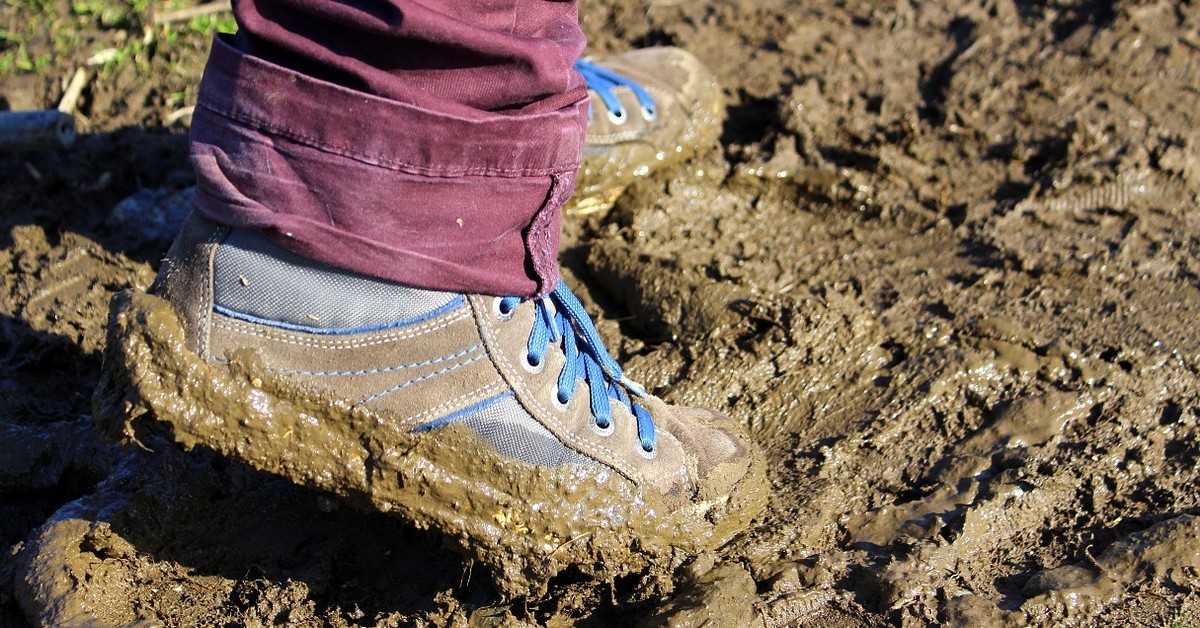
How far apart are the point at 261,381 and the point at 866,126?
6.64ft

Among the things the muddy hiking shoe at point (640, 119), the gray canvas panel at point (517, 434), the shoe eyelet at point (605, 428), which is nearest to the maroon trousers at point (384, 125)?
the gray canvas panel at point (517, 434)

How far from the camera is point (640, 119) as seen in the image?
287 centimetres

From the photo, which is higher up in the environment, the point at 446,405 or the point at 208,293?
the point at 208,293

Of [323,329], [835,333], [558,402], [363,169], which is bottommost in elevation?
[835,333]

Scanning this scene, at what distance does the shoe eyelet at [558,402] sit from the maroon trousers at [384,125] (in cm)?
26

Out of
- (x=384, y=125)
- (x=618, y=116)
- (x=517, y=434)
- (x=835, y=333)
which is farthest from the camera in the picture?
(x=618, y=116)

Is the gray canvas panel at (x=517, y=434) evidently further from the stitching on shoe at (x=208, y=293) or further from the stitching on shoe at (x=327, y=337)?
the stitching on shoe at (x=208, y=293)

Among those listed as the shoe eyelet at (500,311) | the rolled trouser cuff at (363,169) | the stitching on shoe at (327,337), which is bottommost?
the stitching on shoe at (327,337)

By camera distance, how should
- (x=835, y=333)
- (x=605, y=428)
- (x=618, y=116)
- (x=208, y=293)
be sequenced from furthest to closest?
(x=618, y=116)
(x=835, y=333)
(x=605, y=428)
(x=208, y=293)

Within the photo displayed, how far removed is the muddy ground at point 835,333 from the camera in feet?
5.74

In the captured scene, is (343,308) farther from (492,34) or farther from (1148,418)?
(1148,418)

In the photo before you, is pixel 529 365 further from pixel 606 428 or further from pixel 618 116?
pixel 618 116

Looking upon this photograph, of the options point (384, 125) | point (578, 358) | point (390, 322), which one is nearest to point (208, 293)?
point (390, 322)

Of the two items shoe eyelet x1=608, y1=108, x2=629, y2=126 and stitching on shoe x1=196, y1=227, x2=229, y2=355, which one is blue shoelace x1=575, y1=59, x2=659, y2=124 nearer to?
shoe eyelet x1=608, y1=108, x2=629, y2=126
